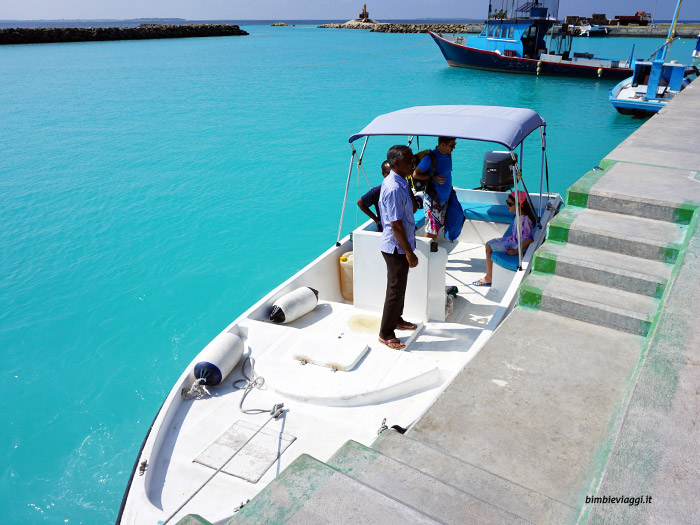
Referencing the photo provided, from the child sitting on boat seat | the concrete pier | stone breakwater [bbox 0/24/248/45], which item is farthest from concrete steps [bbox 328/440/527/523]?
stone breakwater [bbox 0/24/248/45]

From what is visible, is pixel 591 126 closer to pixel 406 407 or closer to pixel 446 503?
pixel 406 407

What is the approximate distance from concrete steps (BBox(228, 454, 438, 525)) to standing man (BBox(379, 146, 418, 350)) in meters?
2.57

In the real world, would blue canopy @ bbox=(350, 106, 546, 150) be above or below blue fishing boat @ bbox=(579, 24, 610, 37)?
above

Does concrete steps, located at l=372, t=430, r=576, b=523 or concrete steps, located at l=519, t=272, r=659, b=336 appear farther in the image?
concrete steps, located at l=519, t=272, r=659, b=336

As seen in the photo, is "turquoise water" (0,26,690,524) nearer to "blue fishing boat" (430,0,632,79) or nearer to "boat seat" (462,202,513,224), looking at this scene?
"blue fishing boat" (430,0,632,79)

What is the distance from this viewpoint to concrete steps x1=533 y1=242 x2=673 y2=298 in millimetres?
3859

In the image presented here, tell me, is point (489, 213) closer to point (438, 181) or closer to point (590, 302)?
point (438, 181)

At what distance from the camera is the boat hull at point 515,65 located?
34.8m

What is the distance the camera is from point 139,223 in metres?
13.2

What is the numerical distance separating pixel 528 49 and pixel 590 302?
38850 millimetres

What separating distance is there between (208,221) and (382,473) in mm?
12040

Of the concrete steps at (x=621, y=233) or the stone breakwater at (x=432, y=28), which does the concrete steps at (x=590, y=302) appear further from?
the stone breakwater at (x=432, y=28)

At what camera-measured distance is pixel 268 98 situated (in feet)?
97.3

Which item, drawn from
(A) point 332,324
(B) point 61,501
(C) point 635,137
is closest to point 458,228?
(A) point 332,324
